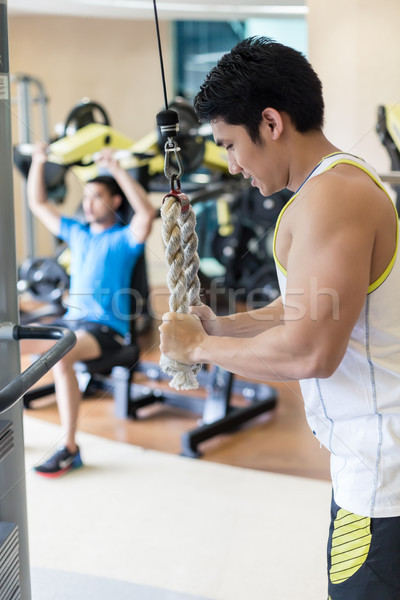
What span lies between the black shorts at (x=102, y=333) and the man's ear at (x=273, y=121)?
6.36 feet

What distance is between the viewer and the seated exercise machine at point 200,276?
9.61 feet

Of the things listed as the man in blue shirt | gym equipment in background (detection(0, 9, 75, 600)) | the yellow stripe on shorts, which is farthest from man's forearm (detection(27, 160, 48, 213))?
the yellow stripe on shorts

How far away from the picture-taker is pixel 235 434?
2.92m

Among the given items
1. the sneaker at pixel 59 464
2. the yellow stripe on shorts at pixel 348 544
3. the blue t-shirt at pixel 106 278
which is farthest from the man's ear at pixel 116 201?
the yellow stripe on shorts at pixel 348 544

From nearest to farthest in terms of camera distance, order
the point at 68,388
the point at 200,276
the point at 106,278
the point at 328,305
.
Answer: the point at 328,305
the point at 68,388
the point at 106,278
the point at 200,276

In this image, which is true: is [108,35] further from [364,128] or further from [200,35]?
[364,128]

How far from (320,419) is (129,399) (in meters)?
2.13

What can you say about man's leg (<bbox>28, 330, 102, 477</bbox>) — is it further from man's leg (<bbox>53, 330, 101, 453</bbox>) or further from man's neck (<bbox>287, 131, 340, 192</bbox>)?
man's neck (<bbox>287, 131, 340, 192</bbox>)

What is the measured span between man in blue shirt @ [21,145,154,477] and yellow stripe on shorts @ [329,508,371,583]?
1778 mm

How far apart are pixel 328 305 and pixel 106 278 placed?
2.19m

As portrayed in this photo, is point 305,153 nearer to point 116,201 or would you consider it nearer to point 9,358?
point 9,358

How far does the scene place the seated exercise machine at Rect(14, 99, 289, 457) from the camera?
2.93 meters

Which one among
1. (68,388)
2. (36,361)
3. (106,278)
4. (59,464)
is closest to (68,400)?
(68,388)

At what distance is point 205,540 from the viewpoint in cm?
200
